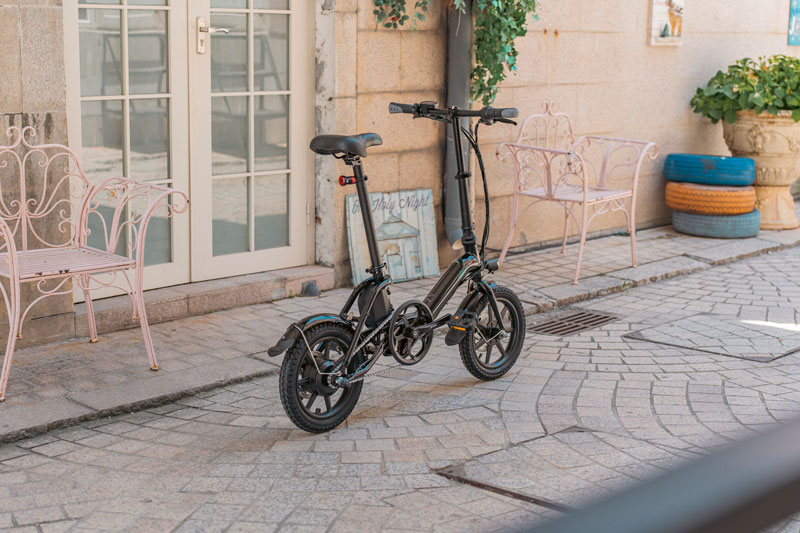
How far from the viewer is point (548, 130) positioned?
774cm

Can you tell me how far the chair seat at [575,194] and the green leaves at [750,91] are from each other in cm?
247

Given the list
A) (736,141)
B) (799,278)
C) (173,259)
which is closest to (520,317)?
(173,259)

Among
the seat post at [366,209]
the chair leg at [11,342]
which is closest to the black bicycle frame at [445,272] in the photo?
the seat post at [366,209]

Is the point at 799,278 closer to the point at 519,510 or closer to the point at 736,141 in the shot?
the point at 736,141

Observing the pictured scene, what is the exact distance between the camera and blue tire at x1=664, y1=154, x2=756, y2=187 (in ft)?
28.0

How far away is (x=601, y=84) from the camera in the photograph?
8.30 meters

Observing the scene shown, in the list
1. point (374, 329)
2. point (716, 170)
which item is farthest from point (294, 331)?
point (716, 170)

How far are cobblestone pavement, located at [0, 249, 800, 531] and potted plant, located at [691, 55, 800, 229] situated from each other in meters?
4.18

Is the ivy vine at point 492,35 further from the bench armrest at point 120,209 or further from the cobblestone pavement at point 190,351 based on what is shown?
the bench armrest at point 120,209

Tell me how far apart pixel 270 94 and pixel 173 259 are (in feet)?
4.00

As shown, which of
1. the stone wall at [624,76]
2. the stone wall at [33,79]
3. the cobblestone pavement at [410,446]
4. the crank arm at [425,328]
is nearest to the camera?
the cobblestone pavement at [410,446]

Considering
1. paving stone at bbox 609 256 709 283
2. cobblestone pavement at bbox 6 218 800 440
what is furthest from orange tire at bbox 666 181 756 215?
cobblestone pavement at bbox 6 218 800 440

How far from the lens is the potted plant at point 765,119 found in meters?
8.84

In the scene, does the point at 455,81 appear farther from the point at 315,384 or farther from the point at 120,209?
the point at 315,384
